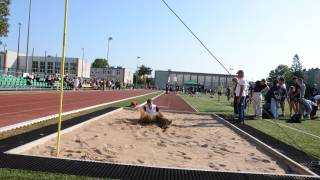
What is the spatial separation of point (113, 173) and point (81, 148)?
2563mm

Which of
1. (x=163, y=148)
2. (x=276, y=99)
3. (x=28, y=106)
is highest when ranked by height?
(x=276, y=99)

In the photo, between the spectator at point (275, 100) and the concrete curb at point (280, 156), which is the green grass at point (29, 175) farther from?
the spectator at point (275, 100)

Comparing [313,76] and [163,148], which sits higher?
[313,76]

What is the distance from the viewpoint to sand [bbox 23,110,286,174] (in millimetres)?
8477

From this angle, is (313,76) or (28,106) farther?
(313,76)

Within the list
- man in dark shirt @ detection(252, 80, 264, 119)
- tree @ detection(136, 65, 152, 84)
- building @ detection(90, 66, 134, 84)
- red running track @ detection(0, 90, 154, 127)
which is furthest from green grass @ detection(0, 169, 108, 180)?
tree @ detection(136, 65, 152, 84)

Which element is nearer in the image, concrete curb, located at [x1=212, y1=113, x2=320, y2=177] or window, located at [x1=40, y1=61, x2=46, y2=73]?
concrete curb, located at [x1=212, y1=113, x2=320, y2=177]

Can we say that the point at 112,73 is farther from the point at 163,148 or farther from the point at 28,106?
the point at 163,148

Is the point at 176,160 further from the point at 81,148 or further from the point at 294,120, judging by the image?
the point at 294,120

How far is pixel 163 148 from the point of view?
1009cm

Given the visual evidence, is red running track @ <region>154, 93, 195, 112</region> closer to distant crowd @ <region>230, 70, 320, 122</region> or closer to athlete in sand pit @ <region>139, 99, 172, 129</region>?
distant crowd @ <region>230, 70, 320, 122</region>

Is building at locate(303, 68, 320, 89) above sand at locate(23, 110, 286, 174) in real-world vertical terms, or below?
above

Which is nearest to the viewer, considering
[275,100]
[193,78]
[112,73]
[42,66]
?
[275,100]

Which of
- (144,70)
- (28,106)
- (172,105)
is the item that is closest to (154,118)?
(28,106)
